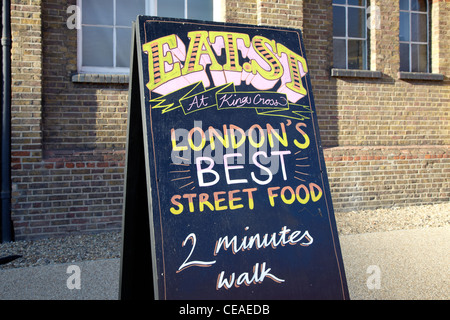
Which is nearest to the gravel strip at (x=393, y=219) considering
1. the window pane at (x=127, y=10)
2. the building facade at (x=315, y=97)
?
the building facade at (x=315, y=97)

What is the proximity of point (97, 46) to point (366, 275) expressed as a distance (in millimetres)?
4323

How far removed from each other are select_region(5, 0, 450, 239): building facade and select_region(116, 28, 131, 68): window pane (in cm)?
2

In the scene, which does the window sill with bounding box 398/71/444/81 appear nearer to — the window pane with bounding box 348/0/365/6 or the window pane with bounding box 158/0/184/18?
the window pane with bounding box 348/0/365/6

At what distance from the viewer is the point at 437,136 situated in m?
7.06

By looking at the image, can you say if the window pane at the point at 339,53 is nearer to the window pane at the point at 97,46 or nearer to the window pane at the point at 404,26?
the window pane at the point at 404,26

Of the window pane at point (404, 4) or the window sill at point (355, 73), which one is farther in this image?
the window pane at point (404, 4)

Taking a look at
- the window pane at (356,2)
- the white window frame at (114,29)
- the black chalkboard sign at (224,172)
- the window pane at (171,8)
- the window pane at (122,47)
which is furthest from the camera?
the window pane at (356,2)

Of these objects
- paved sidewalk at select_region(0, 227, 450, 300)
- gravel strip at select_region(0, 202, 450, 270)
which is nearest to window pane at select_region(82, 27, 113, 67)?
gravel strip at select_region(0, 202, 450, 270)

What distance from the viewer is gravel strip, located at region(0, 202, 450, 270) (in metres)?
4.41

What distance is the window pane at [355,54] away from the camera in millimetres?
6809

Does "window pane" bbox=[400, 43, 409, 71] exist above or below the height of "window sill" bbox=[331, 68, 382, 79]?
above

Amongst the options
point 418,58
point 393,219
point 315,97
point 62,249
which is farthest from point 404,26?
point 62,249

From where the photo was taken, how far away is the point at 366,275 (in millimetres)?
3715

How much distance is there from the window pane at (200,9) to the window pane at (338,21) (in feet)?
6.64
